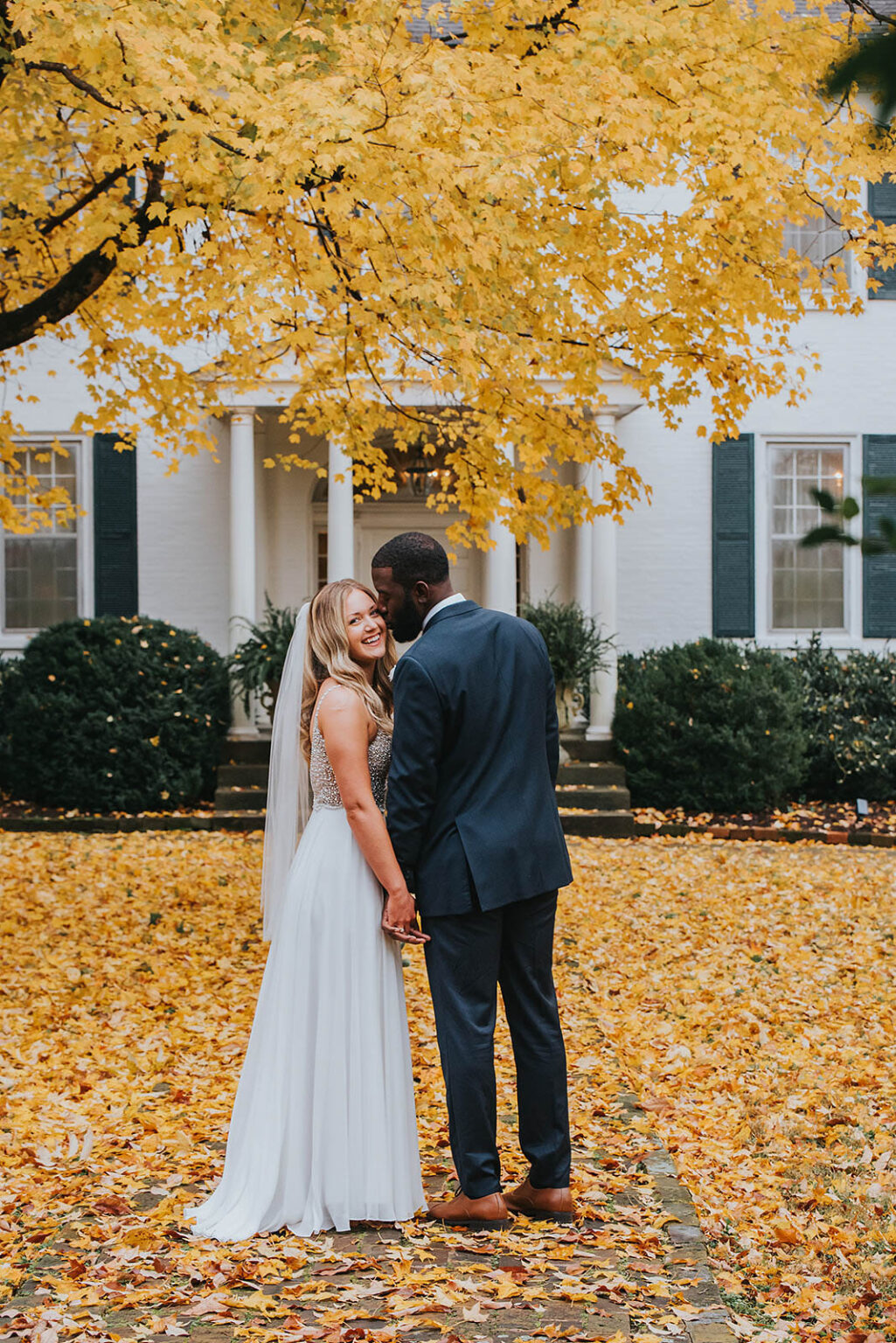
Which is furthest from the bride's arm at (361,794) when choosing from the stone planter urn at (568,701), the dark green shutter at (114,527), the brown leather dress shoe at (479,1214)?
the dark green shutter at (114,527)

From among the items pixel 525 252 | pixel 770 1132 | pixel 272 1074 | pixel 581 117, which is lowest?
pixel 770 1132

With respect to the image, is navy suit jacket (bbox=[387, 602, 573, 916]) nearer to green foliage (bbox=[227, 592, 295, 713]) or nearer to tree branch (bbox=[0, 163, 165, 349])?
tree branch (bbox=[0, 163, 165, 349])

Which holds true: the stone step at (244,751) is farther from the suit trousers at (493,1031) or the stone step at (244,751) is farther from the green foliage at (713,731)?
the suit trousers at (493,1031)

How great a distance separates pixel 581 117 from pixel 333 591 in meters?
3.38

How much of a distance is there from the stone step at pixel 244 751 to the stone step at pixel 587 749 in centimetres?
295

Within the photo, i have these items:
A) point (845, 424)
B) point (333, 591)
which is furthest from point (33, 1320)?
point (845, 424)

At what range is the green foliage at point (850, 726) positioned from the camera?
12367mm

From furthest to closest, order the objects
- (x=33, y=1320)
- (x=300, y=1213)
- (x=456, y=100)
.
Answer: (x=456, y=100)
(x=300, y=1213)
(x=33, y=1320)

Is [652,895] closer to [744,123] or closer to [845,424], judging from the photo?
[744,123]

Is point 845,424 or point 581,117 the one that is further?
point 845,424

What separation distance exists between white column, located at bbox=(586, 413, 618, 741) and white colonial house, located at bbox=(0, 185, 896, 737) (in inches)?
13.6

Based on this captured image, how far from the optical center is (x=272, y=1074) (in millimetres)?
3768

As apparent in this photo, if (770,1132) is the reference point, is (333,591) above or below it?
above

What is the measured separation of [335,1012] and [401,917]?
1.09 ft
